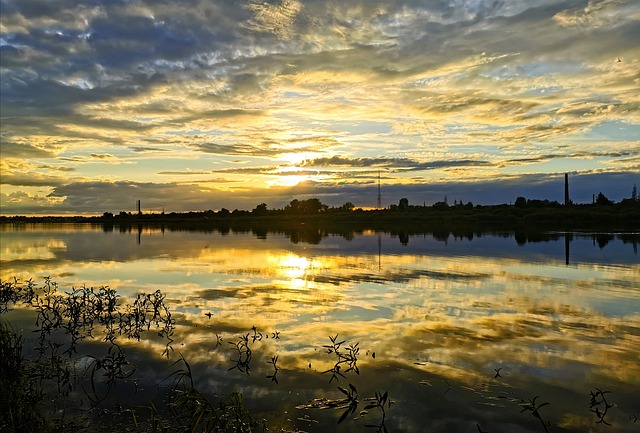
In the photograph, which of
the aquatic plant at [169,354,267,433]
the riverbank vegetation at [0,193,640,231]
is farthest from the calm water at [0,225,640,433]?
the riverbank vegetation at [0,193,640,231]

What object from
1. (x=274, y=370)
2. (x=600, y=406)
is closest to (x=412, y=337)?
(x=274, y=370)

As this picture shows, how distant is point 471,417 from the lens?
748 cm

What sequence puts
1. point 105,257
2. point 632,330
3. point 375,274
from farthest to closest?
point 105,257, point 375,274, point 632,330

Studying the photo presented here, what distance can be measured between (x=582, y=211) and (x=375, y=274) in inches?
2951

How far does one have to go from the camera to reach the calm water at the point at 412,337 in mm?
7844

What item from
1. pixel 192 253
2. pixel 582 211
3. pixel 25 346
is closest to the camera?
pixel 25 346

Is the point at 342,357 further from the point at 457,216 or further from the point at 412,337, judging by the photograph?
the point at 457,216

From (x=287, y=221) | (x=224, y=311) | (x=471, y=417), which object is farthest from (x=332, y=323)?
(x=287, y=221)

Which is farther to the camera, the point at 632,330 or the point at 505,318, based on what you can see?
the point at 505,318

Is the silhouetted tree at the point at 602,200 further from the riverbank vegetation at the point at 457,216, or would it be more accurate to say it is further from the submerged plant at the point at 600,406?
the submerged plant at the point at 600,406

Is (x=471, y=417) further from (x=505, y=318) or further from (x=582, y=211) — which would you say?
(x=582, y=211)

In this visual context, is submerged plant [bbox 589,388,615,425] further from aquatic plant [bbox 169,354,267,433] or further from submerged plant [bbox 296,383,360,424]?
aquatic plant [bbox 169,354,267,433]

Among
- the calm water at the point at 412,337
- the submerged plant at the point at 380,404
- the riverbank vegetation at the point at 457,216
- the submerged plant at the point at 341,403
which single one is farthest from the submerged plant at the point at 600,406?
the riverbank vegetation at the point at 457,216

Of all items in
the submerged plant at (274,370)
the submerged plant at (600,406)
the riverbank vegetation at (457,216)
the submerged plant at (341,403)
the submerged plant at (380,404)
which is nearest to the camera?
the submerged plant at (380,404)
